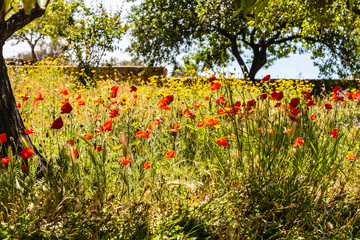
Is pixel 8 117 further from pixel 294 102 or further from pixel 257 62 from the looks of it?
pixel 257 62

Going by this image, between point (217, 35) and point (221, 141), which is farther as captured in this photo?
point (217, 35)

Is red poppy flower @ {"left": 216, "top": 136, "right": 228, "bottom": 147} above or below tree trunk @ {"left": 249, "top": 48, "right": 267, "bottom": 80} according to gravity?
below

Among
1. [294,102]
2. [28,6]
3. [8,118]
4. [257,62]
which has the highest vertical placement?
[257,62]

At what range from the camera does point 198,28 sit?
12.3 m

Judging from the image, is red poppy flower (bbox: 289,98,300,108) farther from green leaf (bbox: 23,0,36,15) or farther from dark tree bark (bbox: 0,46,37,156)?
dark tree bark (bbox: 0,46,37,156)

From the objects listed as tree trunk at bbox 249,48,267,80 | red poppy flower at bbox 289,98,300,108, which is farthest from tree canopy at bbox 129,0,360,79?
red poppy flower at bbox 289,98,300,108

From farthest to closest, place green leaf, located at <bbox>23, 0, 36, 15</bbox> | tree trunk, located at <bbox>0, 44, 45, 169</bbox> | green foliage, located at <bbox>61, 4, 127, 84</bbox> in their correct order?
1. green foliage, located at <bbox>61, 4, 127, 84</bbox>
2. tree trunk, located at <bbox>0, 44, 45, 169</bbox>
3. green leaf, located at <bbox>23, 0, 36, 15</bbox>

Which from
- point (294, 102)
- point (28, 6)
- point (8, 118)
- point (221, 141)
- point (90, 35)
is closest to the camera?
point (28, 6)

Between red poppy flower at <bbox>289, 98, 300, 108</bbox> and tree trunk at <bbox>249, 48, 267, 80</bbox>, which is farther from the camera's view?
tree trunk at <bbox>249, 48, 267, 80</bbox>

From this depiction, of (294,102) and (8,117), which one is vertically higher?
(294,102)

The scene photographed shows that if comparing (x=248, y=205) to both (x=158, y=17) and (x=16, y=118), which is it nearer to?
(x=16, y=118)

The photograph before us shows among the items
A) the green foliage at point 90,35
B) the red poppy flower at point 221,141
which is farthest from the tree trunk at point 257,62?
the red poppy flower at point 221,141

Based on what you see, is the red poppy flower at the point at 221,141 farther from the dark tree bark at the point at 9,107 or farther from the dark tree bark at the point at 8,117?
the dark tree bark at the point at 8,117

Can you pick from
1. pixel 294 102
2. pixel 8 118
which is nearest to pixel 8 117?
pixel 8 118
